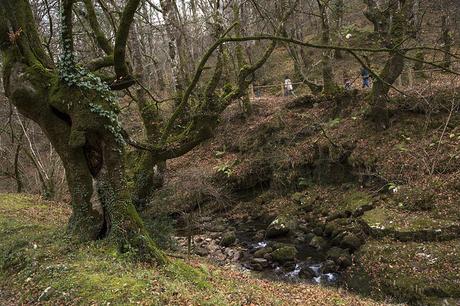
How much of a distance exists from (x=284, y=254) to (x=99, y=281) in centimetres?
907

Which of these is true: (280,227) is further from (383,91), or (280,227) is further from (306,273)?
(383,91)

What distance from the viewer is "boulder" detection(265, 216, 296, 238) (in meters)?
16.9

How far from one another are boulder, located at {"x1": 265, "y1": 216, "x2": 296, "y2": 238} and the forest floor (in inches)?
256

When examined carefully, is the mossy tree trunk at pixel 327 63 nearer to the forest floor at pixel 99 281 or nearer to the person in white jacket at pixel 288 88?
the person in white jacket at pixel 288 88

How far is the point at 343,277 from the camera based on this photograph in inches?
499

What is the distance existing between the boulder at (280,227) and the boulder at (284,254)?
218 centimetres

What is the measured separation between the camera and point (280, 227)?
17.1 m

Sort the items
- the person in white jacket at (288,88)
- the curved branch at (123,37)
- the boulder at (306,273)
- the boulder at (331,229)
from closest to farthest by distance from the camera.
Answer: the curved branch at (123,37) → the boulder at (306,273) → the boulder at (331,229) → the person in white jacket at (288,88)

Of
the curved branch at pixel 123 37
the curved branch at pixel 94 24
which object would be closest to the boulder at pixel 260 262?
the curved branch at pixel 123 37

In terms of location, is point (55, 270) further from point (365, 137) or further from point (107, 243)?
point (365, 137)

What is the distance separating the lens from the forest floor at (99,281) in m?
6.07

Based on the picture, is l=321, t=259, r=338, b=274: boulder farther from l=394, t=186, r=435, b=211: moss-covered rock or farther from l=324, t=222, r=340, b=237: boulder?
l=394, t=186, r=435, b=211: moss-covered rock

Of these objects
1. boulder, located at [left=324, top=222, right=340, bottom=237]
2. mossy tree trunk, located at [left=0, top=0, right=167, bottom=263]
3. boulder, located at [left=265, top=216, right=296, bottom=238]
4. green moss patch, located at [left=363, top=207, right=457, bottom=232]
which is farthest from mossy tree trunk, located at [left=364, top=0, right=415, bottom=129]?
mossy tree trunk, located at [left=0, top=0, right=167, bottom=263]

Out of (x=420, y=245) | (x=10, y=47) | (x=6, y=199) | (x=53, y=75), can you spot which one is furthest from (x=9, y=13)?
(x=420, y=245)
